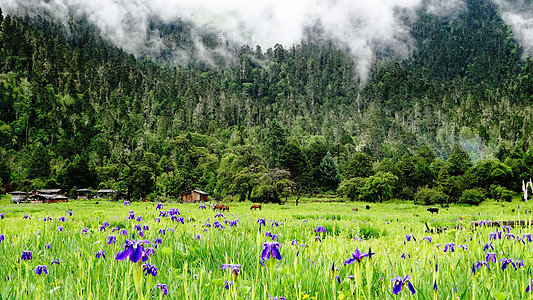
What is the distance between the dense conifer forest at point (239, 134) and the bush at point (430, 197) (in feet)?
0.73

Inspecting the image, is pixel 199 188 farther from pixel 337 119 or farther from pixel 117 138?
pixel 337 119

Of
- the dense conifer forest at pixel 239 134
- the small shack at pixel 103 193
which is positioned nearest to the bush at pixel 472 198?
the dense conifer forest at pixel 239 134

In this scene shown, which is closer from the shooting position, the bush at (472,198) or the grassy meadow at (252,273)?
the grassy meadow at (252,273)

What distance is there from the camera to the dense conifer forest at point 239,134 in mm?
69062

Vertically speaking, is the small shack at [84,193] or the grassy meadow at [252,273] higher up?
the grassy meadow at [252,273]

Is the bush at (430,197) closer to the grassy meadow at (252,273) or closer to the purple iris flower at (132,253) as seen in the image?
the grassy meadow at (252,273)

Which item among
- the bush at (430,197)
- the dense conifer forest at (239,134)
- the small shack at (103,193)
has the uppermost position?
the dense conifer forest at (239,134)

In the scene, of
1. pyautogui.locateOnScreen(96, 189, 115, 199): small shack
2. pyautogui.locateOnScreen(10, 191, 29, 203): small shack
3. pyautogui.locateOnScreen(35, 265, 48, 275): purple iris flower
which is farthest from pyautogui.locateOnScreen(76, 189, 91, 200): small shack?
pyautogui.locateOnScreen(35, 265, 48, 275): purple iris flower

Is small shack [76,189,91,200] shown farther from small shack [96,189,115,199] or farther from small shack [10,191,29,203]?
small shack [10,191,29,203]

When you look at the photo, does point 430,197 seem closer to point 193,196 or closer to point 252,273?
point 193,196

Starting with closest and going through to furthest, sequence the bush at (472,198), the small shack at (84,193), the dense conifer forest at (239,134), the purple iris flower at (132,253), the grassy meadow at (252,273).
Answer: the purple iris flower at (132,253)
the grassy meadow at (252,273)
the bush at (472,198)
the dense conifer forest at (239,134)
the small shack at (84,193)

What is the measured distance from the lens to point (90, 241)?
15.8ft

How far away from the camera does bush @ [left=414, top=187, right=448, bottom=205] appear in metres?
57.4

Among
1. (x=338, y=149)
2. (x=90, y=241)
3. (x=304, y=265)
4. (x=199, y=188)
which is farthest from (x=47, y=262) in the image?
(x=338, y=149)
